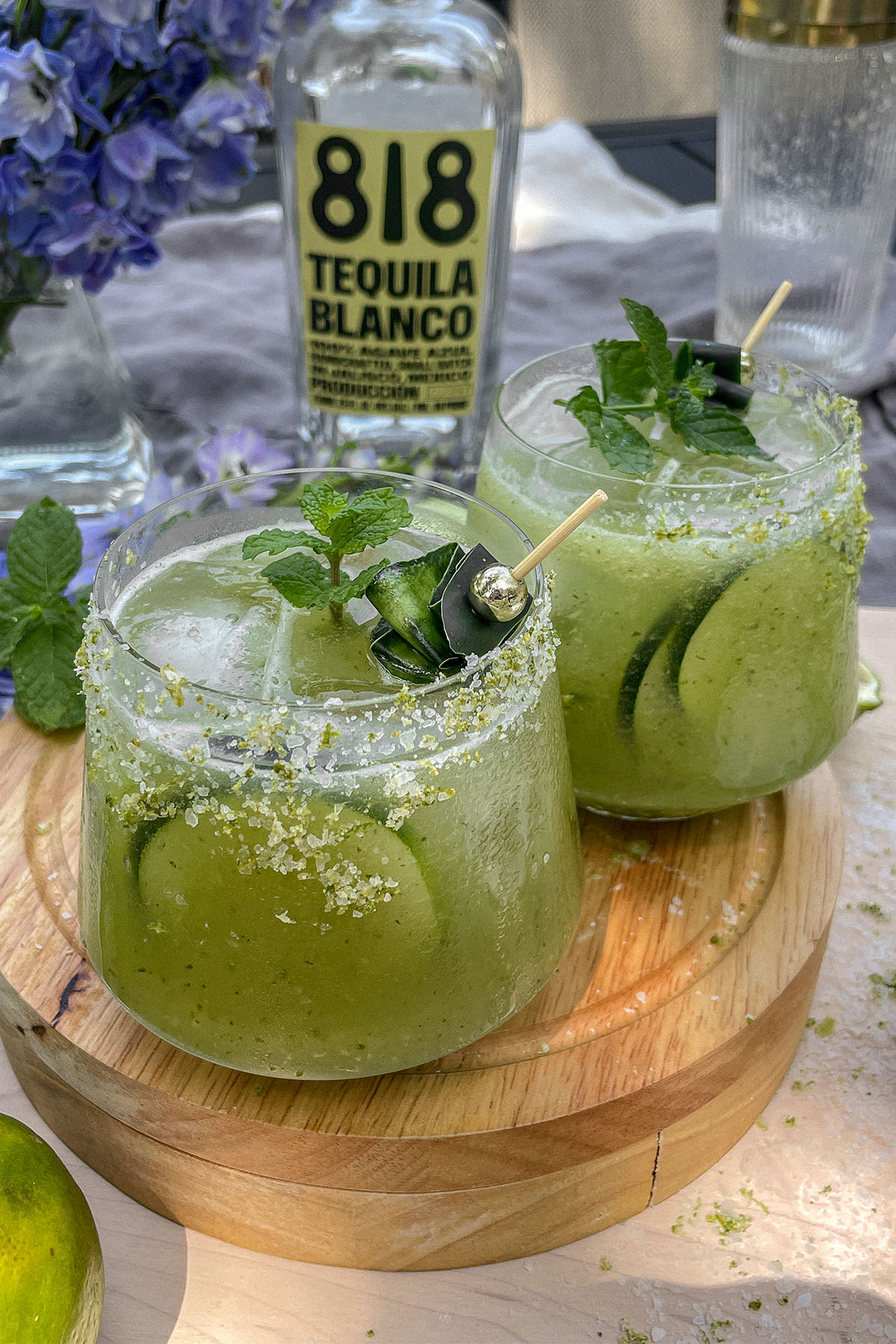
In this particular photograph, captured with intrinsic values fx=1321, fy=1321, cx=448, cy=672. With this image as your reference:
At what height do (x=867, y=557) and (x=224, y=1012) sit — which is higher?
(x=224, y=1012)

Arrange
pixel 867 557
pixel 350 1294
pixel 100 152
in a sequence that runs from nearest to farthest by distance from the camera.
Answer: pixel 350 1294
pixel 100 152
pixel 867 557

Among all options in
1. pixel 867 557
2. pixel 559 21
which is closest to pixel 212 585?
pixel 867 557

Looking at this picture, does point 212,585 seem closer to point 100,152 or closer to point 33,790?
point 33,790

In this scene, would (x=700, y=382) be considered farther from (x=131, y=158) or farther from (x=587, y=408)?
(x=131, y=158)

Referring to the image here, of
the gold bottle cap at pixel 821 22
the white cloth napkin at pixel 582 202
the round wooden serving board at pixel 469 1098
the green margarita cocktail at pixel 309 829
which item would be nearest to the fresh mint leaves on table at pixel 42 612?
the round wooden serving board at pixel 469 1098

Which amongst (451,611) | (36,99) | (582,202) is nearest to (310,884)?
(451,611)
